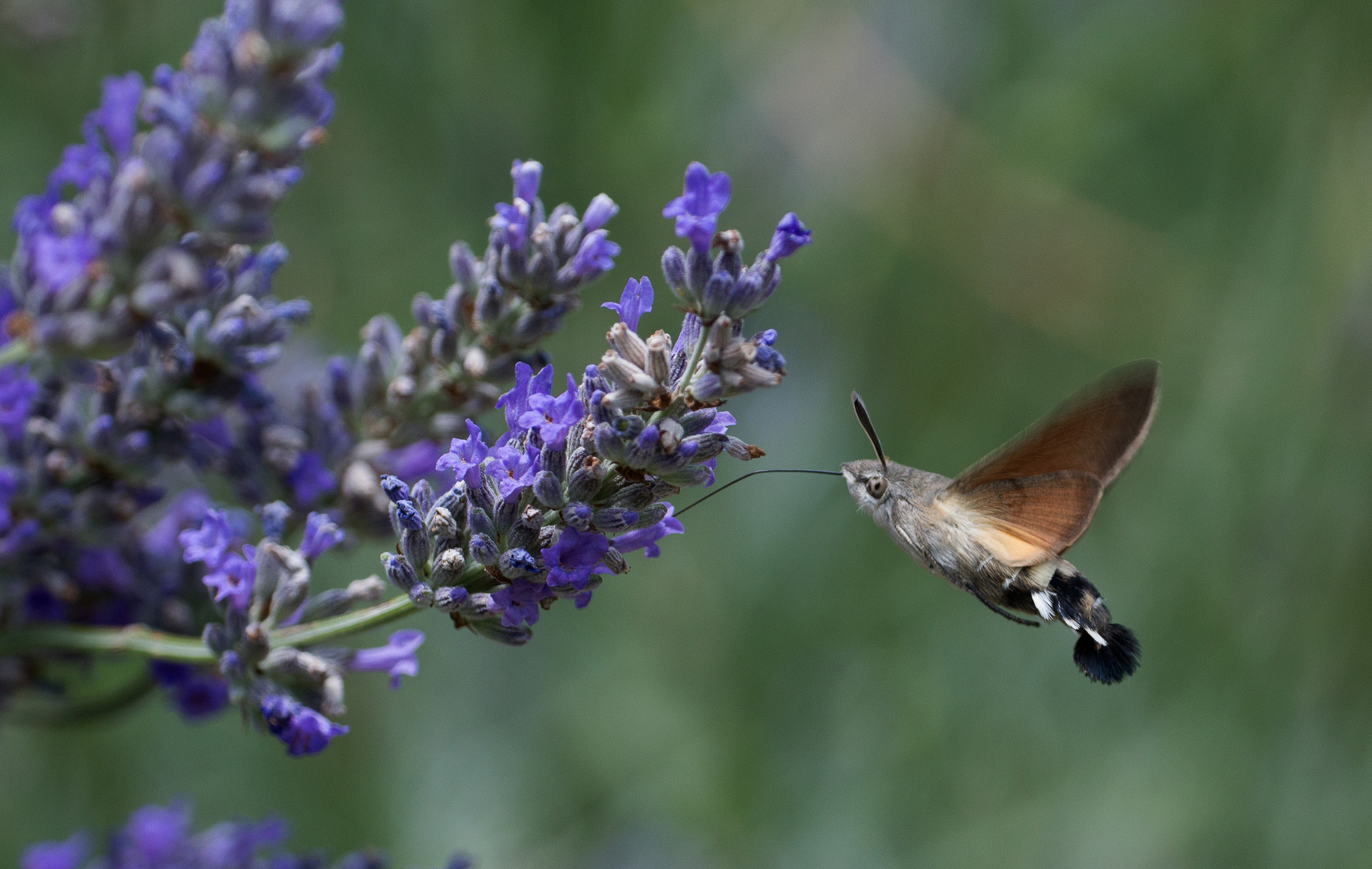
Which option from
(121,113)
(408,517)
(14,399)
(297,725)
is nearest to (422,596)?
(408,517)

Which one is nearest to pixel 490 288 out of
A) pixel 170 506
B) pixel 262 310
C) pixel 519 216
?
pixel 519 216

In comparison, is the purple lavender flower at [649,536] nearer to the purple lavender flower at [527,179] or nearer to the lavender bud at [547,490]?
the lavender bud at [547,490]

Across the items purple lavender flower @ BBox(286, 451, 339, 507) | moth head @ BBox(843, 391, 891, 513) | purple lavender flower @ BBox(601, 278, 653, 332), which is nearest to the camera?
purple lavender flower @ BBox(601, 278, 653, 332)

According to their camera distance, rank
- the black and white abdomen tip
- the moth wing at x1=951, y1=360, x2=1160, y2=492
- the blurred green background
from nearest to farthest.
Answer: the moth wing at x1=951, y1=360, x2=1160, y2=492, the black and white abdomen tip, the blurred green background

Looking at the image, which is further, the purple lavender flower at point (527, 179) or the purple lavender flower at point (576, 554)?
the purple lavender flower at point (527, 179)

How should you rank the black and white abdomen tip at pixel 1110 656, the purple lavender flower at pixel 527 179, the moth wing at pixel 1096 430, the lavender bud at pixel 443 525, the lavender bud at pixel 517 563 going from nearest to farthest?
the lavender bud at pixel 517 563
the lavender bud at pixel 443 525
the purple lavender flower at pixel 527 179
the moth wing at pixel 1096 430
the black and white abdomen tip at pixel 1110 656

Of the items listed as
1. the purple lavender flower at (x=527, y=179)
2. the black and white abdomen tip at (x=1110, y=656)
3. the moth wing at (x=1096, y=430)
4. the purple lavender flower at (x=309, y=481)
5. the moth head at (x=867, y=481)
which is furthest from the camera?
the moth head at (x=867, y=481)

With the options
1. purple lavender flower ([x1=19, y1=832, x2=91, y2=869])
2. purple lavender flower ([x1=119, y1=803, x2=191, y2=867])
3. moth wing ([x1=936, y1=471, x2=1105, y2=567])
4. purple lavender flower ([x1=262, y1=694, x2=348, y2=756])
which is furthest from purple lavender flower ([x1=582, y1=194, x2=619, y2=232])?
purple lavender flower ([x1=19, y1=832, x2=91, y2=869])

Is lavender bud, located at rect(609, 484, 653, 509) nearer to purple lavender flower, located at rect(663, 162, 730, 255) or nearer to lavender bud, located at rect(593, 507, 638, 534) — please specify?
lavender bud, located at rect(593, 507, 638, 534)

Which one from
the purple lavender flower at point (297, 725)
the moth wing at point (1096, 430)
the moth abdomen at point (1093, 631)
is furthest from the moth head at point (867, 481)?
the purple lavender flower at point (297, 725)
